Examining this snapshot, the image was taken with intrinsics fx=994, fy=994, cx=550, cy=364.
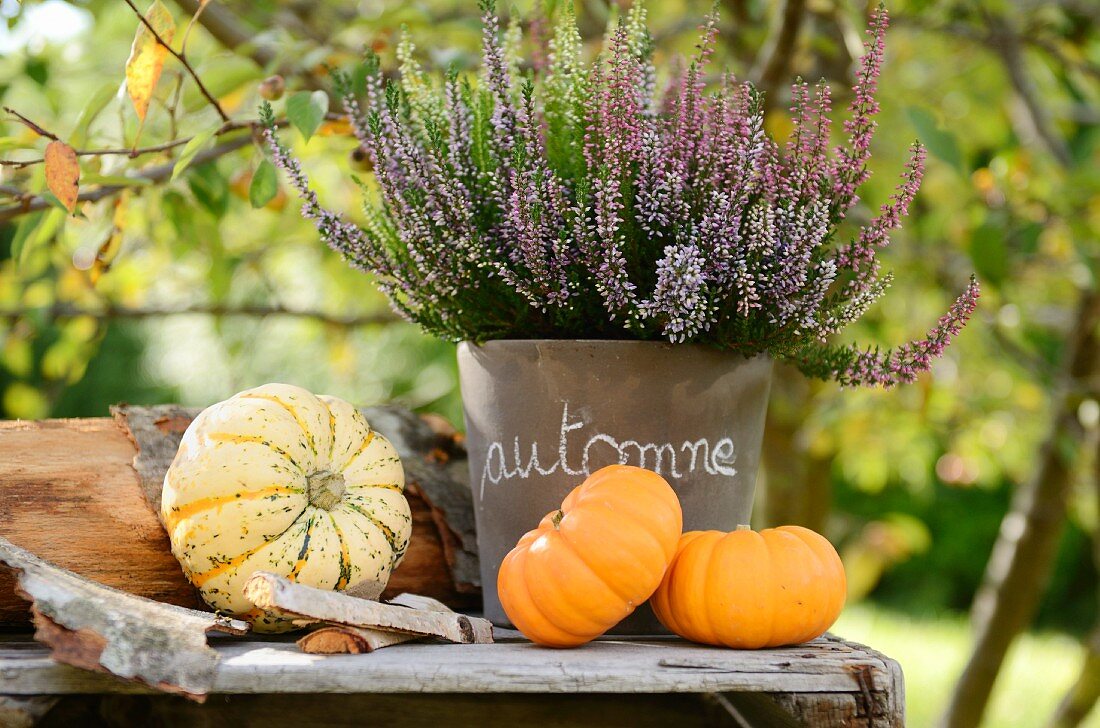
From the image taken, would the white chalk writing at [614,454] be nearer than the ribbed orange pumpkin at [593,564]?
No

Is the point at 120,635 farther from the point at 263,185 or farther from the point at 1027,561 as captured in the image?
the point at 1027,561

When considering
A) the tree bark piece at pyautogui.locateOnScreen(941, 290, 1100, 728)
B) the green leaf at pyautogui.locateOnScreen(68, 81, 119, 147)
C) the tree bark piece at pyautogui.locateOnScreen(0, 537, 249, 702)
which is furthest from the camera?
the tree bark piece at pyautogui.locateOnScreen(941, 290, 1100, 728)

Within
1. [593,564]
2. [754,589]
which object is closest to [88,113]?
[593,564]

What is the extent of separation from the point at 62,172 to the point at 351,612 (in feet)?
2.08

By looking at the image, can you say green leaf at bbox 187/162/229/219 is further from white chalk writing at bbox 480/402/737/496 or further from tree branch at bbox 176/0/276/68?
white chalk writing at bbox 480/402/737/496

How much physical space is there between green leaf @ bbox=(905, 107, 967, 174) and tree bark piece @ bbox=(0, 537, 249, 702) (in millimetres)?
1176

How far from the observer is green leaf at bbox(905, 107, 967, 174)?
1.49 meters

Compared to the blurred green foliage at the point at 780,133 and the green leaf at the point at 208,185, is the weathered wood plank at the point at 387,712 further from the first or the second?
the green leaf at the point at 208,185

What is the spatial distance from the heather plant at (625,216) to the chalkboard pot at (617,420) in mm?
36

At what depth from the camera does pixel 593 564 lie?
0.98 m

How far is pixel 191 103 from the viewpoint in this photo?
1688 mm

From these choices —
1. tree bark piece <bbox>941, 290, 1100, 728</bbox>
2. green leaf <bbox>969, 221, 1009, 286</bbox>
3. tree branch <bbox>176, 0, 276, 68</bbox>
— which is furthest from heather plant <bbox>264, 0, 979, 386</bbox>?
tree bark piece <bbox>941, 290, 1100, 728</bbox>

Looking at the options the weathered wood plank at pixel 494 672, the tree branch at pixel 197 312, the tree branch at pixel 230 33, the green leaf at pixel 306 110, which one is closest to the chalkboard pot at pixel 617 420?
the weathered wood plank at pixel 494 672

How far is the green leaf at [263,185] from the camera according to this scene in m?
1.33
